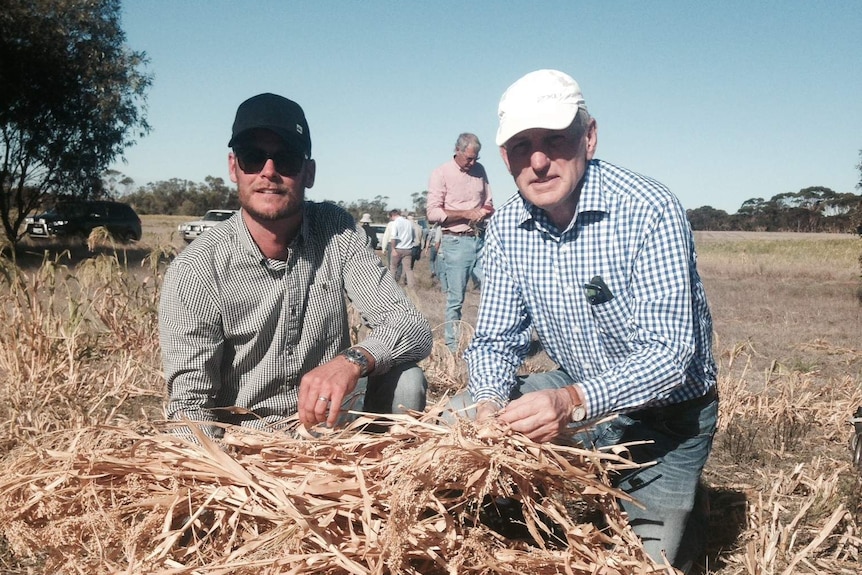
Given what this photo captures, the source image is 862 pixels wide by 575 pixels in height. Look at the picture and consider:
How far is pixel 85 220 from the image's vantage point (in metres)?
20.1

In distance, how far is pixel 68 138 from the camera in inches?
731

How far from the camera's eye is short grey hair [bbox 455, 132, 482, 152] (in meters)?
6.38

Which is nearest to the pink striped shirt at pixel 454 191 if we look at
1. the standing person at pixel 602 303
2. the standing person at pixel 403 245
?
the standing person at pixel 602 303

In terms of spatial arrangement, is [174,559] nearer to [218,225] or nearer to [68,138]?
[218,225]

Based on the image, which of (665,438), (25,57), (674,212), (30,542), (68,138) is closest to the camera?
(30,542)

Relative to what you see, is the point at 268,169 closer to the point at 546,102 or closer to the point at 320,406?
the point at 320,406

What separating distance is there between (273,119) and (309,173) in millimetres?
260

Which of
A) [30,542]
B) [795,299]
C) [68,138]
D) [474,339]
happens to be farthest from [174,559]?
[68,138]

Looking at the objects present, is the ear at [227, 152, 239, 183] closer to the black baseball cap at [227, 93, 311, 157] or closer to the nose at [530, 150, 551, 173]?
the black baseball cap at [227, 93, 311, 157]

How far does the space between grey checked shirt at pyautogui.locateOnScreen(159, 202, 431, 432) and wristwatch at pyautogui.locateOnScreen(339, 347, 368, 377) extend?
0.06 metres

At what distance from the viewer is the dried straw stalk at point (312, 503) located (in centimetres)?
156

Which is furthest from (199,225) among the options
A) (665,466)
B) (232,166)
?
(665,466)

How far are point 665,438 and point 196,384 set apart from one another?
1486mm

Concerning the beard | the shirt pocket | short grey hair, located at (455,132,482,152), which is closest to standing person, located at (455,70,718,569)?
the shirt pocket
